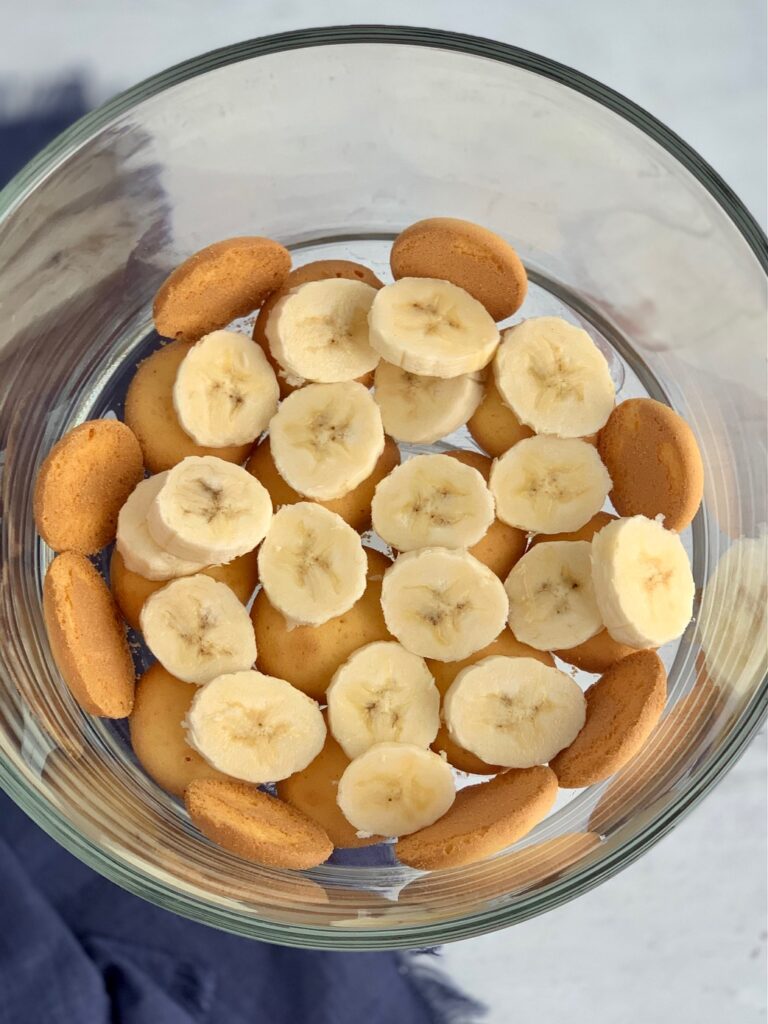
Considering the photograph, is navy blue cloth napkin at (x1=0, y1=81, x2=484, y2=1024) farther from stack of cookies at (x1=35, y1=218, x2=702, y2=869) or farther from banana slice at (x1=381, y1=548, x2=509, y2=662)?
banana slice at (x1=381, y1=548, x2=509, y2=662)

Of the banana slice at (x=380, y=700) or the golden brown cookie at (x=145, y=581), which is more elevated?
the golden brown cookie at (x=145, y=581)

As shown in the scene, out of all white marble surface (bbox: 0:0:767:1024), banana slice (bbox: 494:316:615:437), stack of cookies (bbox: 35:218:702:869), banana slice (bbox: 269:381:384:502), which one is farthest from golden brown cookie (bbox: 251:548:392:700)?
white marble surface (bbox: 0:0:767:1024)

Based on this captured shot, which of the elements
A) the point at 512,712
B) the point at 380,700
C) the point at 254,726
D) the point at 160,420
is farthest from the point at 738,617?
the point at 160,420

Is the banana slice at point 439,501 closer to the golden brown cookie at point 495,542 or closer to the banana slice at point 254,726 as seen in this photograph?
the golden brown cookie at point 495,542

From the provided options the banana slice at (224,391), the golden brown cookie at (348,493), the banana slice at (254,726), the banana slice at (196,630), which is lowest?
the banana slice at (254,726)

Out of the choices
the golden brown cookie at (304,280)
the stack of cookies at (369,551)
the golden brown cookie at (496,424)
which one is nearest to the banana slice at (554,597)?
the stack of cookies at (369,551)

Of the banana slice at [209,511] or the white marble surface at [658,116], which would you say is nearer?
the banana slice at [209,511]

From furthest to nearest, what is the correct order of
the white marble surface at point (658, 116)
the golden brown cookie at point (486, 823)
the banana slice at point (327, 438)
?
the white marble surface at point (658, 116), the banana slice at point (327, 438), the golden brown cookie at point (486, 823)

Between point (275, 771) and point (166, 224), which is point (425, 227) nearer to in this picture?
point (166, 224)
